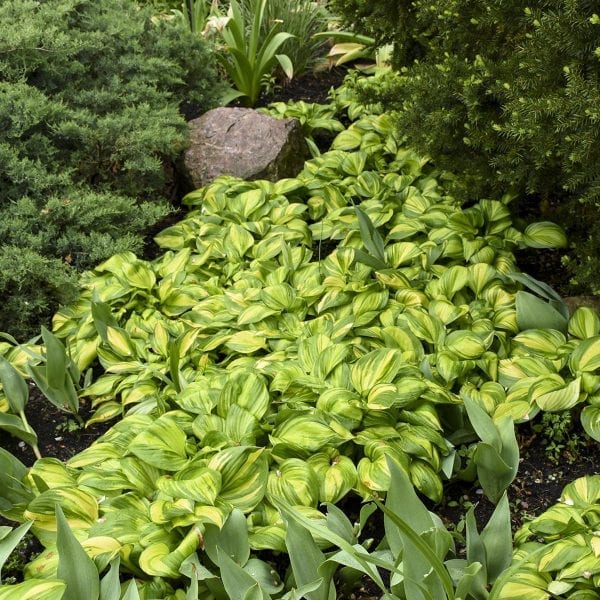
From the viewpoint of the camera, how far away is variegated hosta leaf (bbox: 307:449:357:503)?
8.50ft

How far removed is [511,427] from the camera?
2.61 metres

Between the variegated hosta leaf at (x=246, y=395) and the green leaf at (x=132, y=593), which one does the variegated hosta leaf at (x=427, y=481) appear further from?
the green leaf at (x=132, y=593)

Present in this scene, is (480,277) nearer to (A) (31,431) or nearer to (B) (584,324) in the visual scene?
(B) (584,324)

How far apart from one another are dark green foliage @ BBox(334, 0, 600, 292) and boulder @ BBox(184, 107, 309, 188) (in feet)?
2.19

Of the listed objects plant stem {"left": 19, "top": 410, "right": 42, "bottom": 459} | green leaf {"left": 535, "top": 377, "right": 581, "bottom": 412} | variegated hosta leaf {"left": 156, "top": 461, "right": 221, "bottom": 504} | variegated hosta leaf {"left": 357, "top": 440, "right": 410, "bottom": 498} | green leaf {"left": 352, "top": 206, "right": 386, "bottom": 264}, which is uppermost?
green leaf {"left": 352, "top": 206, "right": 386, "bottom": 264}

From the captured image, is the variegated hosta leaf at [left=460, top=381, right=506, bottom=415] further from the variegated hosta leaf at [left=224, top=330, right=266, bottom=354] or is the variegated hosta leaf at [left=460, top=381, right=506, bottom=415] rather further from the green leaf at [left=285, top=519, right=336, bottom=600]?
the green leaf at [left=285, top=519, right=336, bottom=600]

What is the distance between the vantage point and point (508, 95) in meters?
3.23

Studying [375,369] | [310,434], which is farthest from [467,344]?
[310,434]

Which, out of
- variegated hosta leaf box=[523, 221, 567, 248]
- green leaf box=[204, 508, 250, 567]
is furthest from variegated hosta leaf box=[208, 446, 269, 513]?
variegated hosta leaf box=[523, 221, 567, 248]

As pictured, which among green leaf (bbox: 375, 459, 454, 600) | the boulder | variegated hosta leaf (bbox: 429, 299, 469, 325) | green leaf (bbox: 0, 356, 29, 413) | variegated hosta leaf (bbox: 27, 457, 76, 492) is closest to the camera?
green leaf (bbox: 375, 459, 454, 600)

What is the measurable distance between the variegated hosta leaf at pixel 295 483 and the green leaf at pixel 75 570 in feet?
2.02

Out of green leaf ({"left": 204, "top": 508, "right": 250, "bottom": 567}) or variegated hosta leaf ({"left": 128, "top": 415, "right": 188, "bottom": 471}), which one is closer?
green leaf ({"left": 204, "top": 508, "right": 250, "bottom": 567})

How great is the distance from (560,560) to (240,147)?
317 cm

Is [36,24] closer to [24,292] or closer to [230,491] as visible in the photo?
[24,292]
